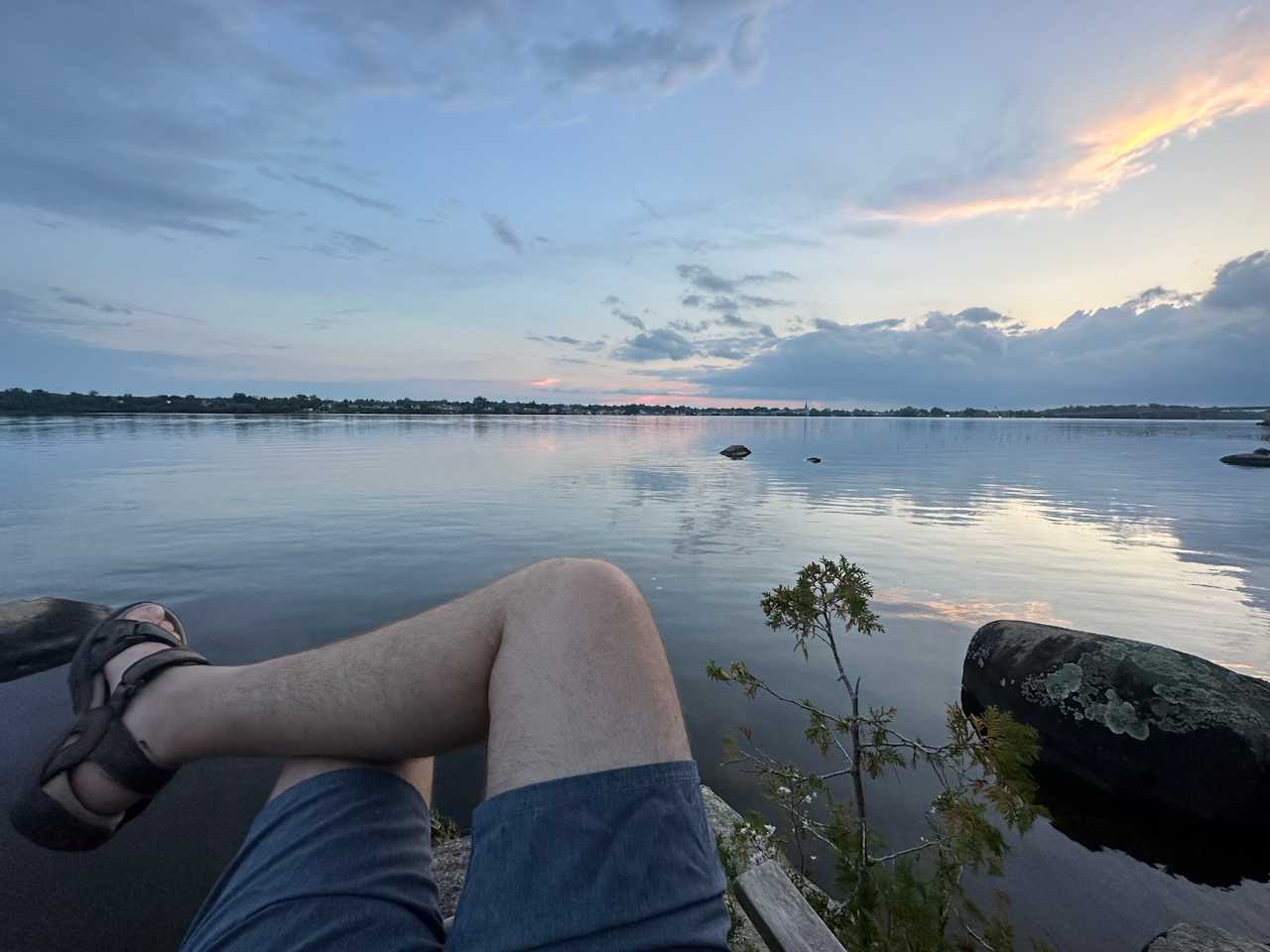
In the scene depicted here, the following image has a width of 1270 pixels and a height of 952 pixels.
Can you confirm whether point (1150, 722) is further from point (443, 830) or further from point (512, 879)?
point (512, 879)

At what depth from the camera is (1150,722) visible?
439 cm

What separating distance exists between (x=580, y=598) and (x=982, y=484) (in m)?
26.9

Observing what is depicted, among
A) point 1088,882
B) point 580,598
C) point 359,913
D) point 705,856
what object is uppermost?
point 580,598

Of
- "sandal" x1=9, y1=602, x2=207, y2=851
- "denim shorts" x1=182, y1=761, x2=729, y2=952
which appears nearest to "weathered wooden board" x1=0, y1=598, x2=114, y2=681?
"sandal" x1=9, y1=602, x2=207, y2=851

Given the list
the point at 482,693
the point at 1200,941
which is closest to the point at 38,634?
the point at 482,693

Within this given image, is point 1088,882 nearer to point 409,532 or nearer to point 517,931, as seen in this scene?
point 517,931

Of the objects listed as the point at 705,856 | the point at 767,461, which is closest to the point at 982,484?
the point at 767,461

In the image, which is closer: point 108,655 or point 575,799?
point 575,799

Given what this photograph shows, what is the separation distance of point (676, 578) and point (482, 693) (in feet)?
27.0

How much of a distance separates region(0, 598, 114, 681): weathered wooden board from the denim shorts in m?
6.10

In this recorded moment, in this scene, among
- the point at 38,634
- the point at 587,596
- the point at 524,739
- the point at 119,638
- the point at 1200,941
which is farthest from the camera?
the point at 38,634

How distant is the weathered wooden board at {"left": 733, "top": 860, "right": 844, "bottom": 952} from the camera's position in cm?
187

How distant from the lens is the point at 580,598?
1604 mm

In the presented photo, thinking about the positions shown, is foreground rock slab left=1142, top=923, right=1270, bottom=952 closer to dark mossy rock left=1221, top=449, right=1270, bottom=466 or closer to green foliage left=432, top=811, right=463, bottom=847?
green foliage left=432, top=811, right=463, bottom=847
